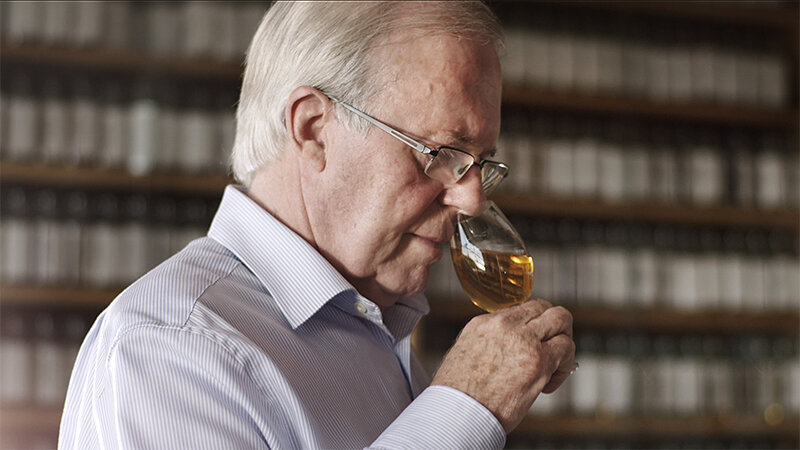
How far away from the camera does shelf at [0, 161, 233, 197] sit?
86.6 inches

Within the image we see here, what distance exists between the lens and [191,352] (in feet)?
2.20

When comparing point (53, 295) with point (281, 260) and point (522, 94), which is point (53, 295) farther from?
point (281, 260)

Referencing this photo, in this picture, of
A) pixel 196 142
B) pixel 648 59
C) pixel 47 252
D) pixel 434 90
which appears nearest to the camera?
pixel 434 90

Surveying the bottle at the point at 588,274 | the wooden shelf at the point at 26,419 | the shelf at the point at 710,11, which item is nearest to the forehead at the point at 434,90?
the wooden shelf at the point at 26,419

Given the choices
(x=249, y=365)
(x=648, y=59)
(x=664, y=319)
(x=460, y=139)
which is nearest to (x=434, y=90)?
(x=460, y=139)

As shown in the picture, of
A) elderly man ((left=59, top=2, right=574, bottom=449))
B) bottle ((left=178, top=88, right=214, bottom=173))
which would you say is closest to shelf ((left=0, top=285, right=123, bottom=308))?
bottle ((left=178, top=88, right=214, bottom=173))

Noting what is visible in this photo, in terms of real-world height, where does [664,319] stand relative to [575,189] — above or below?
below

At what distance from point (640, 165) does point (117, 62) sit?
5.15 feet

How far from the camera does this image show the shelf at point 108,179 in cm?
220

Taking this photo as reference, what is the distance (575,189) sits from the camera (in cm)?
258

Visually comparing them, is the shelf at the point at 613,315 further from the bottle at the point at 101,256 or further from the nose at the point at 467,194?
the nose at the point at 467,194

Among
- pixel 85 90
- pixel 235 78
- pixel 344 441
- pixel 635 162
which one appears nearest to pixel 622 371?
pixel 635 162

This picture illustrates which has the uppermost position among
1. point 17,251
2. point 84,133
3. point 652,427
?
point 84,133

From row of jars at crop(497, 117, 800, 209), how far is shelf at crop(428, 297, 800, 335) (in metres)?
0.35
